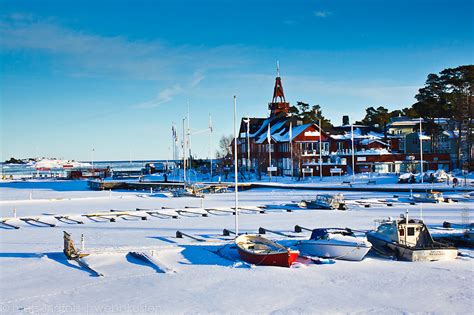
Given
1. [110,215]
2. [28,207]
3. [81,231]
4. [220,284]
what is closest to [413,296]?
[220,284]

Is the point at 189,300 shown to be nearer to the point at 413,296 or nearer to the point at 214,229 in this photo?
the point at 413,296

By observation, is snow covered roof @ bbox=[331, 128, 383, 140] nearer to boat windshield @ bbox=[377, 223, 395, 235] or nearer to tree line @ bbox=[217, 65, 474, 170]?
tree line @ bbox=[217, 65, 474, 170]

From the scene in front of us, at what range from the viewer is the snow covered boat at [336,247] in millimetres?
22562

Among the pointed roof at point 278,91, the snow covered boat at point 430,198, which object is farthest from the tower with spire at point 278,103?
the snow covered boat at point 430,198

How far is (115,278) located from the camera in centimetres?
2005

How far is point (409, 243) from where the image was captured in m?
24.0

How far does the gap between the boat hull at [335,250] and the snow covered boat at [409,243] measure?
1.57 m

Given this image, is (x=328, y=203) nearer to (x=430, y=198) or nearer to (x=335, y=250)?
(x=430, y=198)

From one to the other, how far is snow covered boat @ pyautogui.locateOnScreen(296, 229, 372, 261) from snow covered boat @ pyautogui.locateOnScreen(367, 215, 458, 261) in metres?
1.40

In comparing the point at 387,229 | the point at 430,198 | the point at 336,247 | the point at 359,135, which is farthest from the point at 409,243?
the point at 359,135

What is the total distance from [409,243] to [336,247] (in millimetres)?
3763

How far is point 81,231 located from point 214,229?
858cm

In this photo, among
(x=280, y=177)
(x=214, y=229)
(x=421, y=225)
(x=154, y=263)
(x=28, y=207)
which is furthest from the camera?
(x=280, y=177)

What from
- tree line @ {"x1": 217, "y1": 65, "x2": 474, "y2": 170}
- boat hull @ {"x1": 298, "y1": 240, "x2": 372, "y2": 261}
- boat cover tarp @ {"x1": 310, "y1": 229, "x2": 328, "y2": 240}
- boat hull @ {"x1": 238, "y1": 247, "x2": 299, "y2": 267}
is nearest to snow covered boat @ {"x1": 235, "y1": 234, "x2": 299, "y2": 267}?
boat hull @ {"x1": 238, "y1": 247, "x2": 299, "y2": 267}
